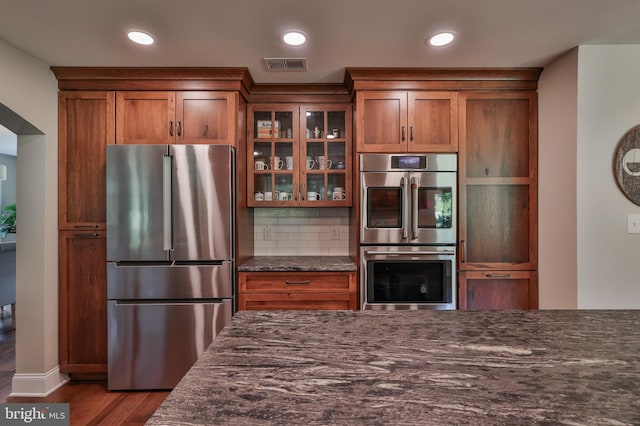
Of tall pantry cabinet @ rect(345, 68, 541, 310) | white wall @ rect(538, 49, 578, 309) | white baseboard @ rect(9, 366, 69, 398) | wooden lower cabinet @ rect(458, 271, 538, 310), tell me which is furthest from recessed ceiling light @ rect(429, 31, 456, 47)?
white baseboard @ rect(9, 366, 69, 398)

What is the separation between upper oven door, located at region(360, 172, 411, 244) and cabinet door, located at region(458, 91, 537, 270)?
0.46 meters

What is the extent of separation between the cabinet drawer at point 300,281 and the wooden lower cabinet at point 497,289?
0.89 m

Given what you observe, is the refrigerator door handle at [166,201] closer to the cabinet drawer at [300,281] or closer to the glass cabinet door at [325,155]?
the cabinet drawer at [300,281]

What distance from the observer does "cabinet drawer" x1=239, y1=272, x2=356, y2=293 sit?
2664mm

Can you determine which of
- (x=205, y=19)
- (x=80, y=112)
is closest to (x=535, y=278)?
(x=205, y=19)

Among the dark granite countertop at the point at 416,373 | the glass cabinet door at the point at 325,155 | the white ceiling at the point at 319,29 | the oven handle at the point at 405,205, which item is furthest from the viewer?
the glass cabinet door at the point at 325,155

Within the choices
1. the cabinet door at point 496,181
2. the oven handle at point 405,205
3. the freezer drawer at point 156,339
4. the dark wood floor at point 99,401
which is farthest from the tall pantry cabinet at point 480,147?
the dark wood floor at point 99,401

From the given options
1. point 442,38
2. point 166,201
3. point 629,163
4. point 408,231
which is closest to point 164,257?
point 166,201

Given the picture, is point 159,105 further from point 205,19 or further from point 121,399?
point 121,399

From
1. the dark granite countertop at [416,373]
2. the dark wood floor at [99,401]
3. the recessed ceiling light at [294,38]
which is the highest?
the recessed ceiling light at [294,38]

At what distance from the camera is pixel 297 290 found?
2.66 metres

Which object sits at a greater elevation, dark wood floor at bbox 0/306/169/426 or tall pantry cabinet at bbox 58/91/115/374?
tall pantry cabinet at bbox 58/91/115/374

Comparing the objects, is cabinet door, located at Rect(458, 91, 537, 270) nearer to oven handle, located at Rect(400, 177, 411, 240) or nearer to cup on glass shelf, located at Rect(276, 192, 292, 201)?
oven handle, located at Rect(400, 177, 411, 240)

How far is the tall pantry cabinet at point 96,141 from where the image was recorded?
8.73ft
